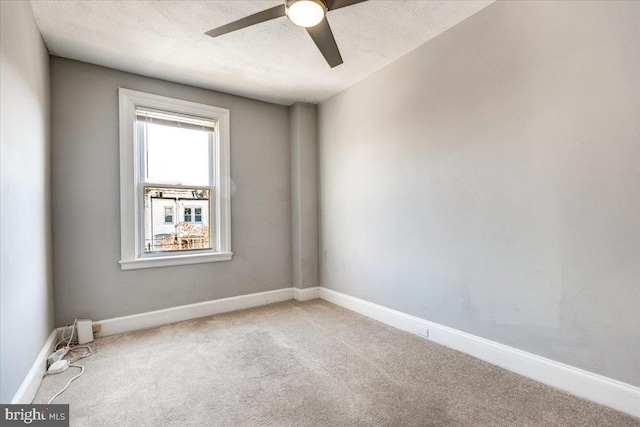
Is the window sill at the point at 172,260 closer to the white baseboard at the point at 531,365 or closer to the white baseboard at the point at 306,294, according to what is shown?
the white baseboard at the point at 306,294

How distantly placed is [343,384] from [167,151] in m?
3.03

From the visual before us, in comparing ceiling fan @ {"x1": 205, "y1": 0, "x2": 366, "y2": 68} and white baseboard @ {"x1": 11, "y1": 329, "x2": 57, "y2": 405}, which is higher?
ceiling fan @ {"x1": 205, "y1": 0, "x2": 366, "y2": 68}

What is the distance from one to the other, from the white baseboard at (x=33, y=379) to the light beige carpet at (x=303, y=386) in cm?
7

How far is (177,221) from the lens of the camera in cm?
352

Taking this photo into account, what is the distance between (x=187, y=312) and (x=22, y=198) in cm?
198

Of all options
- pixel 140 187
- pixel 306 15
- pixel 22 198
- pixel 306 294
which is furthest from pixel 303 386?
pixel 140 187

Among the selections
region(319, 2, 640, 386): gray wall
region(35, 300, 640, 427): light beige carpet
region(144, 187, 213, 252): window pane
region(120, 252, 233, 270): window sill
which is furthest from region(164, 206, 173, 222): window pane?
region(319, 2, 640, 386): gray wall

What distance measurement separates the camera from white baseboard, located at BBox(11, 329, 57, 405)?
1.77 m

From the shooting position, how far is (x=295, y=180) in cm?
423

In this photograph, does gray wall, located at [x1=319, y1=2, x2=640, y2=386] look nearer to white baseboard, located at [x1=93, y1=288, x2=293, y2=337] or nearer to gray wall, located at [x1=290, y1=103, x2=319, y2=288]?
gray wall, located at [x1=290, y1=103, x2=319, y2=288]

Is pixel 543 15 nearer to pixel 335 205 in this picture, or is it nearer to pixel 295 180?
pixel 335 205

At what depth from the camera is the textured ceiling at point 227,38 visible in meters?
2.22

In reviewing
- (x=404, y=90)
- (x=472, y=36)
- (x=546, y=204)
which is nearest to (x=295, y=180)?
(x=404, y=90)

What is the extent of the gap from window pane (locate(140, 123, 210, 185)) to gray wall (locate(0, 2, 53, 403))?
890 mm
